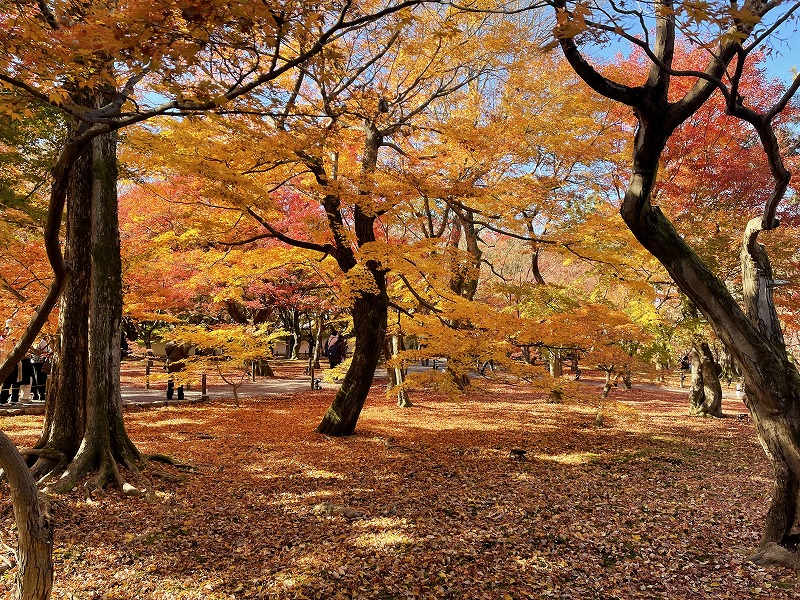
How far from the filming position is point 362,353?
9.20m

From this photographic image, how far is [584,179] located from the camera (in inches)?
506

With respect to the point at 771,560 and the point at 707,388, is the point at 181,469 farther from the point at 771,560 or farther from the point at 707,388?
the point at 707,388

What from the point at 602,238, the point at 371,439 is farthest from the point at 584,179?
the point at 371,439

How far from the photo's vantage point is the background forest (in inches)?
132

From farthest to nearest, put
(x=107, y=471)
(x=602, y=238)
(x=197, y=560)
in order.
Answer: (x=602, y=238), (x=107, y=471), (x=197, y=560)

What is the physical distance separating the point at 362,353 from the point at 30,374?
950 cm

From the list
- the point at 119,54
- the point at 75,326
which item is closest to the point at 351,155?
the point at 75,326

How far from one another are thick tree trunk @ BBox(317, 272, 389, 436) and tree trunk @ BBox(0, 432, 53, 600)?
680cm

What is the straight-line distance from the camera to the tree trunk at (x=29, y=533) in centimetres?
210

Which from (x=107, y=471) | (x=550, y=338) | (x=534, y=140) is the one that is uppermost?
(x=534, y=140)

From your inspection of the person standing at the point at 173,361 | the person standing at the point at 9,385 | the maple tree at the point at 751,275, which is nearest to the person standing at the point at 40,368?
the person standing at the point at 9,385

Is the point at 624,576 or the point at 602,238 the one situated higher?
the point at 602,238

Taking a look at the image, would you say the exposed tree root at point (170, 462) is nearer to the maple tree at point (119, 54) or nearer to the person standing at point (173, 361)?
the maple tree at point (119, 54)

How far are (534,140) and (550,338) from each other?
4.29 meters
